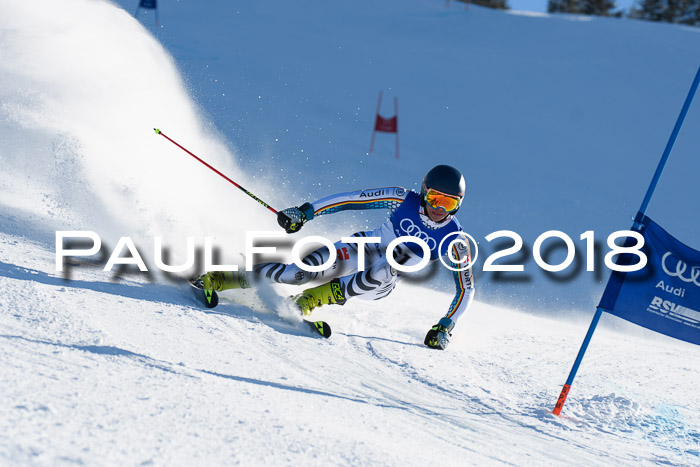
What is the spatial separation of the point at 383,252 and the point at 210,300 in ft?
4.47

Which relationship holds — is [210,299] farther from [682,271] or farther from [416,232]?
[682,271]

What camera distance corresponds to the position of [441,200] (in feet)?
14.2

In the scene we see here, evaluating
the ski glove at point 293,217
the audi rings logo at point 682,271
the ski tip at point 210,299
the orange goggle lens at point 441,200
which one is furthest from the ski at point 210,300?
the audi rings logo at point 682,271

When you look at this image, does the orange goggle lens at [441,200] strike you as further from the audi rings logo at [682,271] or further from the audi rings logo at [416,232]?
the audi rings logo at [682,271]

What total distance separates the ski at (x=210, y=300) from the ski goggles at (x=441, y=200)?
→ 3.62 ft

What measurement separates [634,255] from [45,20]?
328 inches

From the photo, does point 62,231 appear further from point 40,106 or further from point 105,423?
point 105,423

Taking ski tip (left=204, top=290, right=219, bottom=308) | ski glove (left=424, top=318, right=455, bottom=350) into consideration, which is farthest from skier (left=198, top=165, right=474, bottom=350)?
ski tip (left=204, top=290, right=219, bottom=308)

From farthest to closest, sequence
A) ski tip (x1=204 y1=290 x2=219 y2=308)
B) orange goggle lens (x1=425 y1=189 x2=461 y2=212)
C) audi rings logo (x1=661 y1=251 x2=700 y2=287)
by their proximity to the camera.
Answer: orange goggle lens (x1=425 y1=189 x2=461 y2=212) → ski tip (x1=204 y1=290 x2=219 y2=308) → audi rings logo (x1=661 y1=251 x2=700 y2=287)

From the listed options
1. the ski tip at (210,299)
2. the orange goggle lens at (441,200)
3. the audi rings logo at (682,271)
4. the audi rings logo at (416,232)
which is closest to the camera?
the audi rings logo at (682,271)

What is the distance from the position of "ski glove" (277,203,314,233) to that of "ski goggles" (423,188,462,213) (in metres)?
0.85

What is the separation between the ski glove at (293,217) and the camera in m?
4.39

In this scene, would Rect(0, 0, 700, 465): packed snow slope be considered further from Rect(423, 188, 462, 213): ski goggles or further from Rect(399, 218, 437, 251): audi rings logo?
A: Rect(423, 188, 462, 213): ski goggles

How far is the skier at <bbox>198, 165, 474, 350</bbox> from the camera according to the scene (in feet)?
14.2
